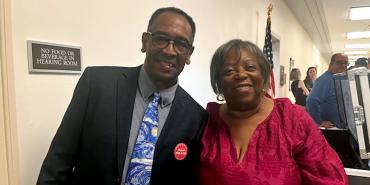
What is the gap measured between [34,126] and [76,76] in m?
0.31

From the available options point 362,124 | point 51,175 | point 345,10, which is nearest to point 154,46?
point 51,175

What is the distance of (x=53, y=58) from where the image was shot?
1321 mm

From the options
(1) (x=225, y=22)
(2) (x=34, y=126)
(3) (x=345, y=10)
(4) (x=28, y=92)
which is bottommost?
(2) (x=34, y=126)

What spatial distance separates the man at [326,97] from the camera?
319cm

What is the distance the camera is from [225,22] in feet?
10.2

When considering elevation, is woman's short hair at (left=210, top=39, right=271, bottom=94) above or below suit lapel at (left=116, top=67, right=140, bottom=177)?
above

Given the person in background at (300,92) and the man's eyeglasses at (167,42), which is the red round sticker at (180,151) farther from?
the person in background at (300,92)

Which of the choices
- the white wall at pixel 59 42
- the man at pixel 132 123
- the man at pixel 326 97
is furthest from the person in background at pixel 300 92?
the man at pixel 132 123

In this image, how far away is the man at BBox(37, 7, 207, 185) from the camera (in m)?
1.05

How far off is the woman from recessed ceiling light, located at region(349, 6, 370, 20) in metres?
5.49

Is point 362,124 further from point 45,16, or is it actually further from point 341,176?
point 45,16

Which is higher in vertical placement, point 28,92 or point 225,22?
point 225,22

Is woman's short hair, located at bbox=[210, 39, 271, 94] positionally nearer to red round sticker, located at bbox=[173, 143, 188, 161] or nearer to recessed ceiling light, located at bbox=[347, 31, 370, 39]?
red round sticker, located at bbox=[173, 143, 188, 161]

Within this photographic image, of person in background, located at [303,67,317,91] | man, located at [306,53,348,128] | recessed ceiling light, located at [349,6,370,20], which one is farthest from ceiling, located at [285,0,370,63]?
man, located at [306,53,348,128]
